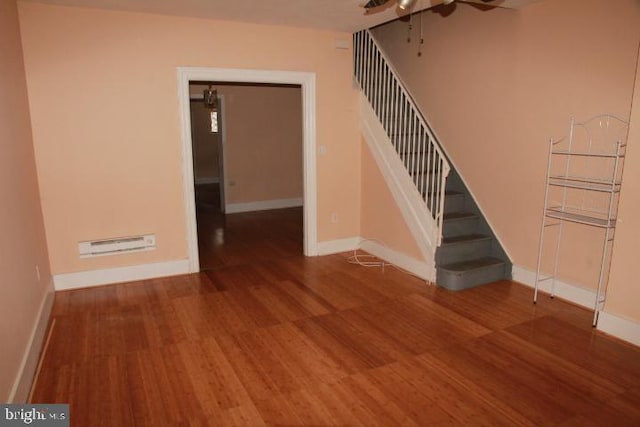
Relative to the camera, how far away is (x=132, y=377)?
271 cm

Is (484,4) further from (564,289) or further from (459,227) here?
(564,289)

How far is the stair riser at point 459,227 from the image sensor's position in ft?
14.7

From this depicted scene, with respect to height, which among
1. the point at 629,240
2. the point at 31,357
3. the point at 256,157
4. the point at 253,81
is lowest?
the point at 31,357

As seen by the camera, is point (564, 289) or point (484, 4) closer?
point (564, 289)

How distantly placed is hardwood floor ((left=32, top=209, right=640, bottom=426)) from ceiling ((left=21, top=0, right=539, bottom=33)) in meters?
2.58

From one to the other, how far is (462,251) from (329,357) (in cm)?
208

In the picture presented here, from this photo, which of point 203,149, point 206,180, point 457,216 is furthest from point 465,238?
point 203,149

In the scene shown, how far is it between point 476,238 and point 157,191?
3286mm

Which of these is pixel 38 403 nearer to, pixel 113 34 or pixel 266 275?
pixel 266 275

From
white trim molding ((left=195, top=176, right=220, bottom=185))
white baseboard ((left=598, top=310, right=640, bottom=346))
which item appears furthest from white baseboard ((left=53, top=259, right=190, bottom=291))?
white trim molding ((left=195, top=176, right=220, bottom=185))

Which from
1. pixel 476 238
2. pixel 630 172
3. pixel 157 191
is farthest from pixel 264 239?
pixel 630 172

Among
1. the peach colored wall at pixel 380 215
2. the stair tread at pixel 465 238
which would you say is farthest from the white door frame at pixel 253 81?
the stair tread at pixel 465 238

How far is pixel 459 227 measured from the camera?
4547 millimetres

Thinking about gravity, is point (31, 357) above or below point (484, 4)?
below
